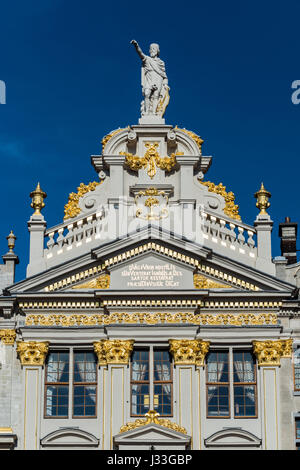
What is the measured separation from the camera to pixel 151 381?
43.2 m

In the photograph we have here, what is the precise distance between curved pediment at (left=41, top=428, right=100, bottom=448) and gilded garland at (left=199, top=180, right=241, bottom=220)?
28.2ft

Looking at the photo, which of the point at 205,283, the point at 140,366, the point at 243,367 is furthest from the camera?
the point at 205,283

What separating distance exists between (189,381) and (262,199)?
21.3 feet

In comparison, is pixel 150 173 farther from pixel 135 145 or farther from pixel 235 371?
pixel 235 371

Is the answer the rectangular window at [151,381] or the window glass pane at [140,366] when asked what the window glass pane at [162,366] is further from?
the window glass pane at [140,366]

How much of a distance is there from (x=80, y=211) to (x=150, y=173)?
2.62 m

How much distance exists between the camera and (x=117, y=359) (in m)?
43.3

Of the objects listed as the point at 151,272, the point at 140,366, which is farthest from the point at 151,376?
the point at 151,272

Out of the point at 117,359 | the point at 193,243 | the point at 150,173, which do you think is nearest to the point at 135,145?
the point at 150,173

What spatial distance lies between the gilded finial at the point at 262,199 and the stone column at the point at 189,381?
4877 millimetres

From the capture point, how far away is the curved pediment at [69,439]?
42.5 m

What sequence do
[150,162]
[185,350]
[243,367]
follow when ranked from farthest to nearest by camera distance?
1. [150,162]
2. [243,367]
3. [185,350]

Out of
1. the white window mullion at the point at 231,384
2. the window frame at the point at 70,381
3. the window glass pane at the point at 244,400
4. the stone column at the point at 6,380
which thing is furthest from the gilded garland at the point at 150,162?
the window glass pane at the point at 244,400

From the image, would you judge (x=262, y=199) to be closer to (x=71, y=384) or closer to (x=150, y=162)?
(x=150, y=162)
